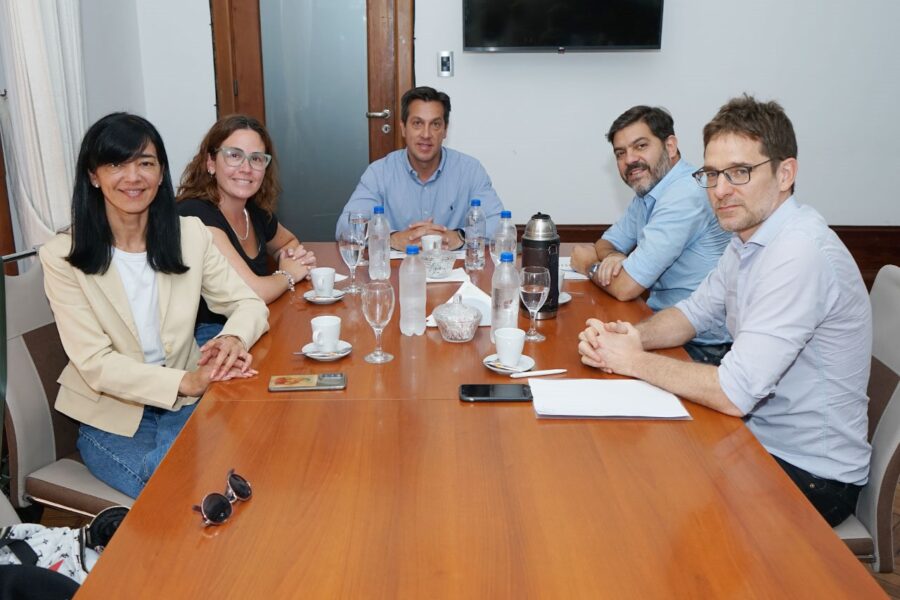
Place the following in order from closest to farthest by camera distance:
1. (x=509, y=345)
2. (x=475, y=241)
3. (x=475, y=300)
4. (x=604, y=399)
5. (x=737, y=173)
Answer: (x=604, y=399) < (x=509, y=345) < (x=737, y=173) < (x=475, y=300) < (x=475, y=241)

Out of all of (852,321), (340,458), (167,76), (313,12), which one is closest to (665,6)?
(313,12)

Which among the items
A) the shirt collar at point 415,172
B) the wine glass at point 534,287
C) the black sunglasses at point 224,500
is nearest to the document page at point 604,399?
the wine glass at point 534,287

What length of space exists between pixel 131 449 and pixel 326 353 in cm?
50

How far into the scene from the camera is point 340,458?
123 centimetres

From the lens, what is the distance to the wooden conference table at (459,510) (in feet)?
3.04

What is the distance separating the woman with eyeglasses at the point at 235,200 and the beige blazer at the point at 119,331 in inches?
9.5

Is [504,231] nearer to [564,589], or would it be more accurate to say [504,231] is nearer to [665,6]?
[564,589]

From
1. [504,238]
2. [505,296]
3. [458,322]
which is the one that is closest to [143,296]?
[458,322]

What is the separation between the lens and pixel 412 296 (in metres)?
1.93

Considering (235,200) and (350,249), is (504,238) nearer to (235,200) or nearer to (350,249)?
(350,249)

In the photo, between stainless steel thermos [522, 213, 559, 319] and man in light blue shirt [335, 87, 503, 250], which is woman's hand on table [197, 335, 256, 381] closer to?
stainless steel thermos [522, 213, 559, 319]

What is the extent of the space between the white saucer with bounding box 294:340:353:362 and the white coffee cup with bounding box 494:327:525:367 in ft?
1.15

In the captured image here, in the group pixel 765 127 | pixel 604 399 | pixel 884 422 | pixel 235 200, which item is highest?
pixel 765 127

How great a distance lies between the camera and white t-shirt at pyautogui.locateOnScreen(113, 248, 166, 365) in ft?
6.17
